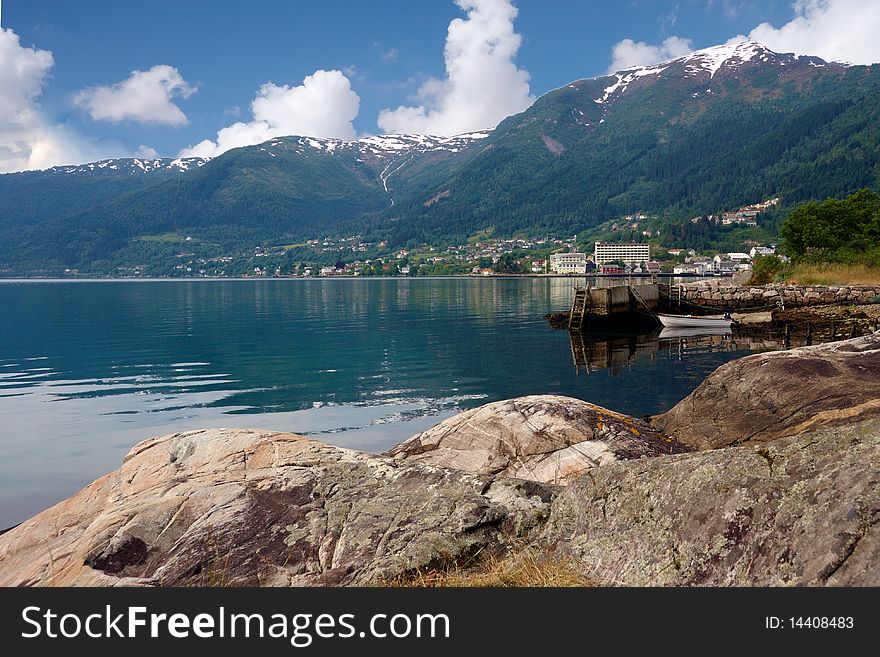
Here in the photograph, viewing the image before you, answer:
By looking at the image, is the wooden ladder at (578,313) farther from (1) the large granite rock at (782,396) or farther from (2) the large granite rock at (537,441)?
(2) the large granite rock at (537,441)

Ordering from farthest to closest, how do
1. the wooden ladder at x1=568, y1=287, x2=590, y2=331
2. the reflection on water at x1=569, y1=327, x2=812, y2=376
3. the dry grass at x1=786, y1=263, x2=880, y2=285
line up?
1. the dry grass at x1=786, y1=263, x2=880, y2=285
2. the wooden ladder at x1=568, y1=287, x2=590, y2=331
3. the reflection on water at x1=569, y1=327, x2=812, y2=376

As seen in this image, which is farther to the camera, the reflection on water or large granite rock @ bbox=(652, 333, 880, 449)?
the reflection on water

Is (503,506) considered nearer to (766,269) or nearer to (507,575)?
(507,575)

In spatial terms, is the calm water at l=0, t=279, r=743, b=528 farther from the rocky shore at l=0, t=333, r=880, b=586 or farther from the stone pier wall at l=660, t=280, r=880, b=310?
the stone pier wall at l=660, t=280, r=880, b=310

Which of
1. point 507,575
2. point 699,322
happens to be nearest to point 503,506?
point 507,575

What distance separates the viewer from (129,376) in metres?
Result: 29.6

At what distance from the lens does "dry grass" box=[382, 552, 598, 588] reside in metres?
4.61

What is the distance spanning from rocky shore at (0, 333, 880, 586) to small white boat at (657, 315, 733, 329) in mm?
38815

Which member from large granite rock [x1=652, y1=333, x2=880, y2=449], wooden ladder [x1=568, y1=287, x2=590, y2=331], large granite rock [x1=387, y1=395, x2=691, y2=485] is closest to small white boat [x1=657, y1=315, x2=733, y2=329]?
wooden ladder [x1=568, y1=287, x2=590, y2=331]

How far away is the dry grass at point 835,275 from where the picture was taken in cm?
5250

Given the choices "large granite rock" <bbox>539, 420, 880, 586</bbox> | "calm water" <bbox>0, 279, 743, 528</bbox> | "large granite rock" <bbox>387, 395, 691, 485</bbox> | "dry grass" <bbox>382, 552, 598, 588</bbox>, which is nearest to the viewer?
"large granite rock" <bbox>539, 420, 880, 586</bbox>

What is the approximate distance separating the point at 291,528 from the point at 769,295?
57.5 meters
